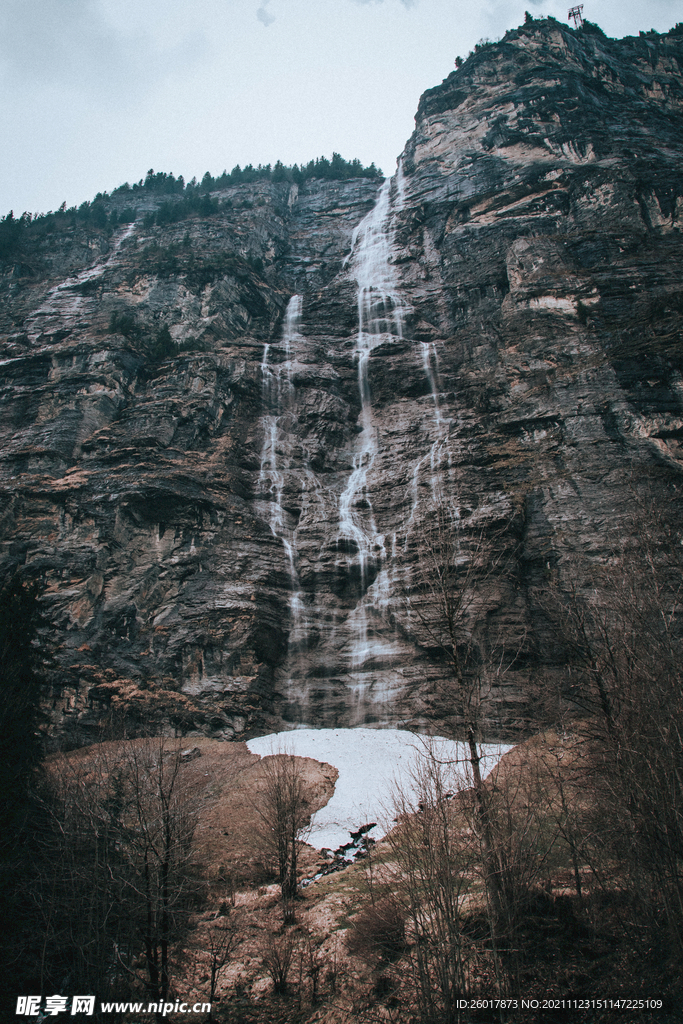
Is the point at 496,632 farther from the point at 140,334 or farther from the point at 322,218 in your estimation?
the point at 322,218

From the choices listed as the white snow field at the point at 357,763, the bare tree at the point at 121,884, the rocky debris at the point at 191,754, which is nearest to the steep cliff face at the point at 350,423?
the white snow field at the point at 357,763

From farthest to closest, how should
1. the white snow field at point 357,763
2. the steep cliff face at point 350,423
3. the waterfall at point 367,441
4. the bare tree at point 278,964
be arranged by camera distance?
the waterfall at point 367,441 < the steep cliff face at point 350,423 < the white snow field at point 357,763 < the bare tree at point 278,964

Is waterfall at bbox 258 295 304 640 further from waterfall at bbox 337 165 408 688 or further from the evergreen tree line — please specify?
the evergreen tree line

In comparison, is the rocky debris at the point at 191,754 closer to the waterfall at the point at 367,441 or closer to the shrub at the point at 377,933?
the waterfall at the point at 367,441

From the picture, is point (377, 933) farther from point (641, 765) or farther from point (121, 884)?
point (641, 765)

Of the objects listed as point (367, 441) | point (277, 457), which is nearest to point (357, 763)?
point (277, 457)

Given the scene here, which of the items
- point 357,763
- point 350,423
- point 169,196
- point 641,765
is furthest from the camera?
point 169,196

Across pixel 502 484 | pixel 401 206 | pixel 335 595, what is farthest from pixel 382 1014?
pixel 401 206
